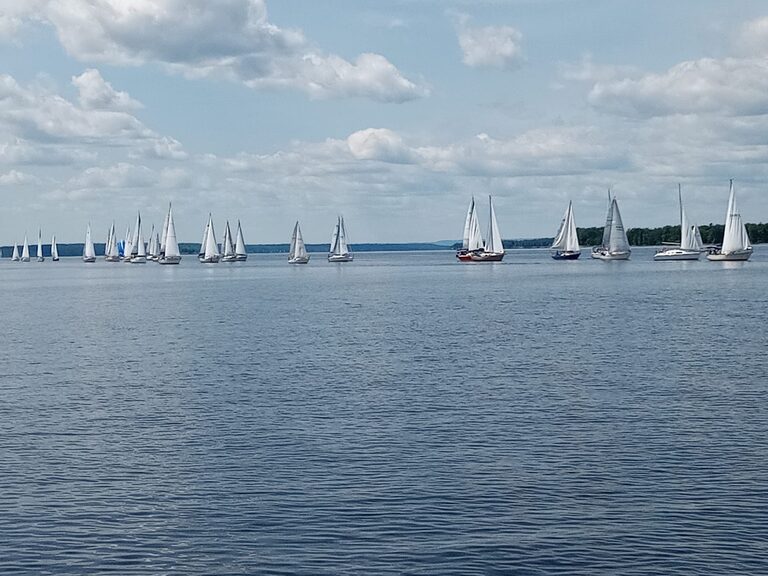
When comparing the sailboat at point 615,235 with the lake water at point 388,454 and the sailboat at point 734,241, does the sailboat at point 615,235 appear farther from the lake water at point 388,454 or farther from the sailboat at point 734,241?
the lake water at point 388,454

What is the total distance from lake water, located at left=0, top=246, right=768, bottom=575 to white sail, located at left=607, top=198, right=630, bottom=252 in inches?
4749

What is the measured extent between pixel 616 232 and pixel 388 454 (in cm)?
16946

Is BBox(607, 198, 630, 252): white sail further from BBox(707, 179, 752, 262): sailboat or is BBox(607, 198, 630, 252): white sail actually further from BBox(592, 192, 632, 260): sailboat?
BBox(707, 179, 752, 262): sailboat

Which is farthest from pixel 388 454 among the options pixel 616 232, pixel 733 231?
pixel 616 232

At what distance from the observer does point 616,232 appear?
194250mm

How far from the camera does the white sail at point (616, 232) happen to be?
184087mm

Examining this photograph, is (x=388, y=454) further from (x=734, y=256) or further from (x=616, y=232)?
(x=616, y=232)

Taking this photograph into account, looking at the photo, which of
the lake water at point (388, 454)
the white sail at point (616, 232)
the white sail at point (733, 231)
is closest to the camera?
the lake water at point (388, 454)

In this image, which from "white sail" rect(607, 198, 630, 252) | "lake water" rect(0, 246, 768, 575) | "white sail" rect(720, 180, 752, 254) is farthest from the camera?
"white sail" rect(607, 198, 630, 252)

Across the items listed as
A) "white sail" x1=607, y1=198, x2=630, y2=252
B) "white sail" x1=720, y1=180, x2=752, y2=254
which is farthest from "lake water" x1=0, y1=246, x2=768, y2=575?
"white sail" x1=607, y1=198, x2=630, y2=252

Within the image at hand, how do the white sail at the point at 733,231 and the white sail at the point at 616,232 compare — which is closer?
the white sail at the point at 733,231

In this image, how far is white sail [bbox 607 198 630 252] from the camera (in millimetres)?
184087

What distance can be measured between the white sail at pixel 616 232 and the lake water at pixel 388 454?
121m

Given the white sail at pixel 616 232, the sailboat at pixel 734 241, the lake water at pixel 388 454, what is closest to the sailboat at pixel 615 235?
the white sail at pixel 616 232
